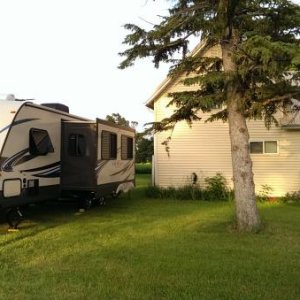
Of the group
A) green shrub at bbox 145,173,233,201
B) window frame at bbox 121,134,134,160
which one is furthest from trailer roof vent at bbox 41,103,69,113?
green shrub at bbox 145,173,233,201

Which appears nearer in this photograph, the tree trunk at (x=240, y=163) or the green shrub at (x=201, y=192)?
the tree trunk at (x=240, y=163)

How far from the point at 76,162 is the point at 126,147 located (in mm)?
3663

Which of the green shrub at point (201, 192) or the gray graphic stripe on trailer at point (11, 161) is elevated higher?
the gray graphic stripe on trailer at point (11, 161)

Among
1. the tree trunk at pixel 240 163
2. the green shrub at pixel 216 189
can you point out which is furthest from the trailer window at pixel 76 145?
the green shrub at pixel 216 189

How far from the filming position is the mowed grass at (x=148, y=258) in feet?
21.9

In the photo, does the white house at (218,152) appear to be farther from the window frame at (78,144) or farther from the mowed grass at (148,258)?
the window frame at (78,144)

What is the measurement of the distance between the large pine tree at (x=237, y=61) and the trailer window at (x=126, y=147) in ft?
16.6

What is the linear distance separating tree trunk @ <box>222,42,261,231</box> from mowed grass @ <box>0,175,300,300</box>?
1.31 ft

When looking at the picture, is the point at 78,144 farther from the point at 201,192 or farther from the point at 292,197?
the point at 292,197

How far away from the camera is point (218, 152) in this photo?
2095cm

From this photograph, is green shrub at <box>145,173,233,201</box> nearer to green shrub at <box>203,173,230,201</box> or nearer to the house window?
green shrub at <box>203,173,230,201</box>

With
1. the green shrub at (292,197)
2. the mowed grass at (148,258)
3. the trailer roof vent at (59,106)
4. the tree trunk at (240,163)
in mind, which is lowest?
the mowed grass at (148,258)

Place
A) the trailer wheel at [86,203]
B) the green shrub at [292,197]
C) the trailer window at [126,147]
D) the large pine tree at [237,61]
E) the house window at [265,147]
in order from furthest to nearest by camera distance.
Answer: the house window at [265,147], the green shrub at [292,197], the trailer window at [126,147], the trailer wheel at [86,203], the large pine tree at [237,61]

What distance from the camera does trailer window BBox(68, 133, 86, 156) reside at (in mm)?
13742
